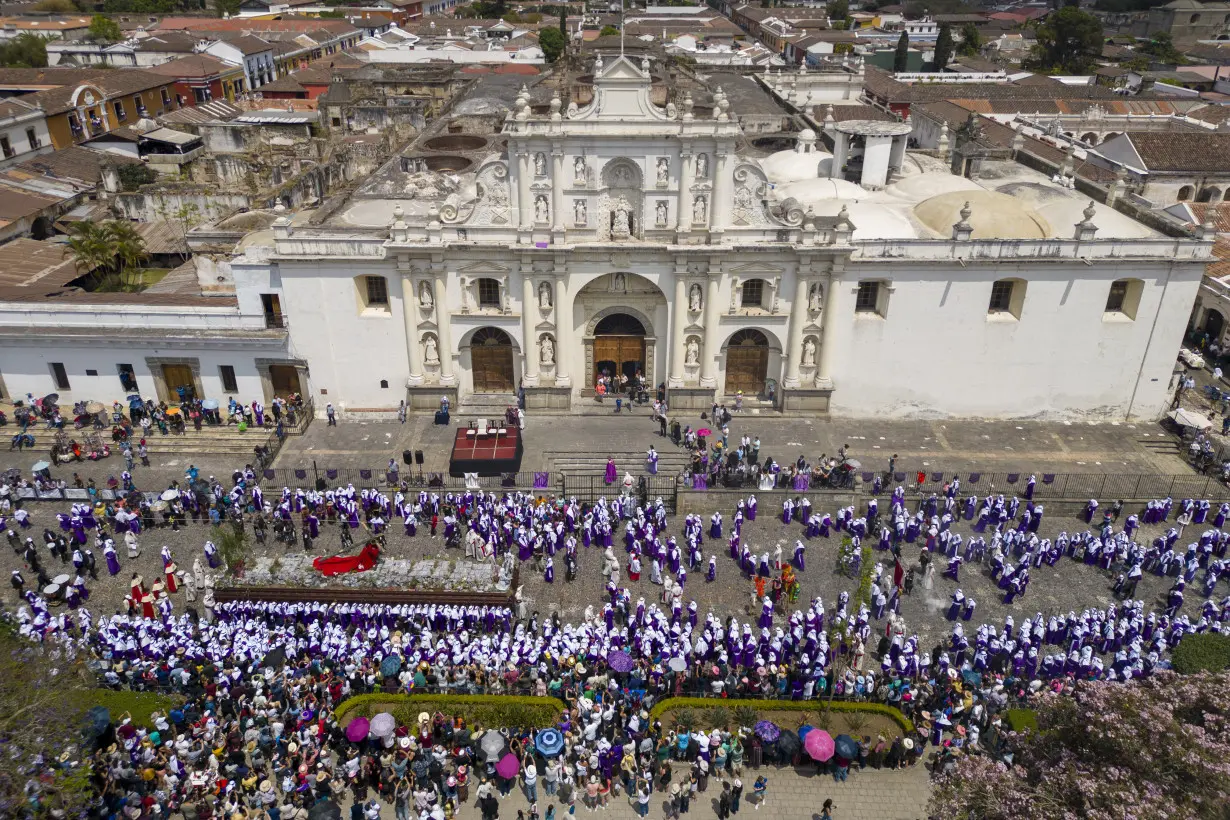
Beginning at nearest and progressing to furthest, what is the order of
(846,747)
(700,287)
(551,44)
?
(846,747) < (700,287) < (551,44)

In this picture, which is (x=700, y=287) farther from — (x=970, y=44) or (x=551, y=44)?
(x=970, y=44)

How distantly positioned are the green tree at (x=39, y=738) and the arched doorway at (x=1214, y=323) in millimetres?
50954

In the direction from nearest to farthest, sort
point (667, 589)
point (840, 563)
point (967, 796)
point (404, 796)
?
point (967, 796) → point (404, 796) → point (667, 589) → point (840, 563)

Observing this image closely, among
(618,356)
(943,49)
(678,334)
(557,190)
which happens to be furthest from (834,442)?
(943,49)

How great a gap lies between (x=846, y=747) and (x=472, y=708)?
31.6 ft


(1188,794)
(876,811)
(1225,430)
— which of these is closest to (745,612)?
(876,811)

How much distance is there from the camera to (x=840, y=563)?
30.0m

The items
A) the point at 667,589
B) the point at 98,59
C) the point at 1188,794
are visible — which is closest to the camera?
the point at 1188,794

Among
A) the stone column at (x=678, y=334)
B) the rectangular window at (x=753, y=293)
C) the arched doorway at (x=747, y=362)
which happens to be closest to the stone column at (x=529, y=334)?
the stone column at (x=678, y=334)

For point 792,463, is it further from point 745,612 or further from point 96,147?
point 96,147

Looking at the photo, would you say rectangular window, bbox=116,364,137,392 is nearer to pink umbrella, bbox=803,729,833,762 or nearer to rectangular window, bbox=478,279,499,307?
rectangular window, bbox=478,279,499,307

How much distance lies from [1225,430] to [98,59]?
116584 mm

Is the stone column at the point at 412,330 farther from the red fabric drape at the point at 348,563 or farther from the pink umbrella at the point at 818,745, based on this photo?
the pink umbrella at the point at 818,745

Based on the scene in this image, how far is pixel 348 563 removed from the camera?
28.1 metres
